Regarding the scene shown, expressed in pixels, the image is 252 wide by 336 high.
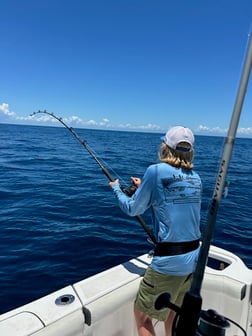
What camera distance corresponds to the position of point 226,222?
8.47 m

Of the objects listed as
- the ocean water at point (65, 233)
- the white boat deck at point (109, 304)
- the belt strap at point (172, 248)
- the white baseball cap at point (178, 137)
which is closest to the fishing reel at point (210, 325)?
the belt strap at point (172, 248)

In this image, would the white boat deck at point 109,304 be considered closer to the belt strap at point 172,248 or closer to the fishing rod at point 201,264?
→ the belt strap at point 172,248

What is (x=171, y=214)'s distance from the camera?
2.09 m

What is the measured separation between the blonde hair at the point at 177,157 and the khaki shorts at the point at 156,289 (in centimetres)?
78

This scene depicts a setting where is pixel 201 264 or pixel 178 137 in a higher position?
pixel 178 137

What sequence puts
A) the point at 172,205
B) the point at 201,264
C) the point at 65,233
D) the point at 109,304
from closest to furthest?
the point at 201,264, the point at 172,205, the point at 109,304, the point at 65,233

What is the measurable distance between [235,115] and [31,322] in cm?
182

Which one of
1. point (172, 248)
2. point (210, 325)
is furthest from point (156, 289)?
point (210, 325)

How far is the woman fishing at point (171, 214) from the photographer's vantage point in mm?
2092

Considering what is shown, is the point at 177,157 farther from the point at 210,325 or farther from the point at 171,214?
the point at 210,325

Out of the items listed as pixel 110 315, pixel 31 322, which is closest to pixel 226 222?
pixel 110 315

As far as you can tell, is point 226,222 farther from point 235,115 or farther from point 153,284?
point 235,115

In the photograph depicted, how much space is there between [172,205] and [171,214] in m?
0.06

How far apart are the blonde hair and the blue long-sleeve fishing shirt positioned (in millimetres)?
37
